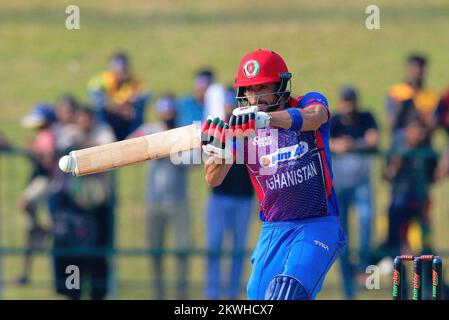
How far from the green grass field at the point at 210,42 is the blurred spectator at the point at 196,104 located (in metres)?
5.26

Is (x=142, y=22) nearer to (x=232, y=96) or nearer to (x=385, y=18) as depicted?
(x=385, y=18)

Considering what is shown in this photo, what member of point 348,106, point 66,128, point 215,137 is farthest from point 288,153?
point 66,128

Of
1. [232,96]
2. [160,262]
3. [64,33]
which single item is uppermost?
[64,33]

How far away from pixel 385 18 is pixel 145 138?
53.9ft

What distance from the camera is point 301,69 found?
2336cm

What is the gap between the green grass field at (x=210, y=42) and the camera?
2300 centimetres

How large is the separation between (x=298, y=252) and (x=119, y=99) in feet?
26.8

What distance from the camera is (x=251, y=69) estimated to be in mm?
8977

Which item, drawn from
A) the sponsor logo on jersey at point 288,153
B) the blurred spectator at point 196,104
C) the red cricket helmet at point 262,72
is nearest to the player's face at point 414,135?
the blurred spectator at point 196,104

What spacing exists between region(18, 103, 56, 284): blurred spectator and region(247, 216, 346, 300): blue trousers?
6326 millimetres

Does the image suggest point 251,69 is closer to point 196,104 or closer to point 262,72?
point 262,72

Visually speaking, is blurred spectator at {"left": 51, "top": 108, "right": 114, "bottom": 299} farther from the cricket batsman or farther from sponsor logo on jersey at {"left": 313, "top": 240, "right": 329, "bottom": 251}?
sponsor logo on jersey at {"left": 313, "top": 240, "right": 329, "bottom": 251}

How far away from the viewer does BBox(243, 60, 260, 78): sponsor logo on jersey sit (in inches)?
353

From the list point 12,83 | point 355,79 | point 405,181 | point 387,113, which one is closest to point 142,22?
point 12,83
